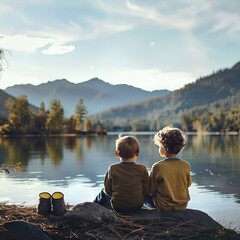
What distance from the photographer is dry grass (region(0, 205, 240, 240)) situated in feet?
26.9

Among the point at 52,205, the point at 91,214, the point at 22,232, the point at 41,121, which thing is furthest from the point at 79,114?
the point at 22,232

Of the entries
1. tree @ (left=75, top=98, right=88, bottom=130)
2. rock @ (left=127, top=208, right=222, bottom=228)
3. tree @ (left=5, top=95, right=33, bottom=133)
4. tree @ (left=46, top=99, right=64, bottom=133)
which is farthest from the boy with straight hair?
tree @ (left=75, top=98, right=88, bottom=130)

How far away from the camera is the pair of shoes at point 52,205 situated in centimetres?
995

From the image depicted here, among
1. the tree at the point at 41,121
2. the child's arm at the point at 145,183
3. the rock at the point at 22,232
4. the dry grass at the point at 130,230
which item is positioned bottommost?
the dry grass at the point at 130,230

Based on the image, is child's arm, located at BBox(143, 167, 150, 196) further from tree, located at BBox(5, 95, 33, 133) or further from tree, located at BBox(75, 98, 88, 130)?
A: tree, located at BBox(75, 98, 88, 130)

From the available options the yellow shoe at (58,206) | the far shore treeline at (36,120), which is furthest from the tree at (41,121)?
the yellow shoe at (58,206)

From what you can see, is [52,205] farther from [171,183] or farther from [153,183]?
[171,183]

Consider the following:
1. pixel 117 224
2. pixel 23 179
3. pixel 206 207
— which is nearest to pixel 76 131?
pixel 23 179

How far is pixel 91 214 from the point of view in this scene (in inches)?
353

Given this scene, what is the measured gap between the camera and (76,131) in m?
164

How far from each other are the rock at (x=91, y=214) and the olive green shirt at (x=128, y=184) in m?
0.66

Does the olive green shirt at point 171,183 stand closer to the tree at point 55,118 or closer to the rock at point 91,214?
the rock at point 91,214

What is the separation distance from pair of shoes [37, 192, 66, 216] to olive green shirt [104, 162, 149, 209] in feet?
3.68

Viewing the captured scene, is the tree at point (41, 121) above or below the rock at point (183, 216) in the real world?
above
